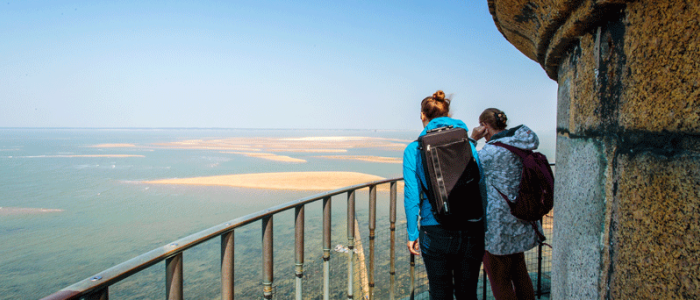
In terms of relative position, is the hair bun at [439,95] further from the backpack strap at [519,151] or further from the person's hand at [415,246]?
the person's hand at [415,246]

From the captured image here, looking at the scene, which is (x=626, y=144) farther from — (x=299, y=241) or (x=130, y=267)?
(x=299, y=241)

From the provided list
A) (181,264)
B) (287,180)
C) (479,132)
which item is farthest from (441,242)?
(287,180)

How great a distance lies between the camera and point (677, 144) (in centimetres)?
73

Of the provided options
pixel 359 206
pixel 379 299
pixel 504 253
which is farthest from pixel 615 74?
pixel 359 206

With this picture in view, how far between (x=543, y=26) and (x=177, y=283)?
54.7 inches

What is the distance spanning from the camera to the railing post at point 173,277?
1.23 metres

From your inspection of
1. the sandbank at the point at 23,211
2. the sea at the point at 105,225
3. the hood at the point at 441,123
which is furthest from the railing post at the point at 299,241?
the sandbank at the point at 23,211

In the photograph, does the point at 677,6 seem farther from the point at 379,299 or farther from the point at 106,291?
the point at 379,299

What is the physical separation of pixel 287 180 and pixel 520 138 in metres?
21.6

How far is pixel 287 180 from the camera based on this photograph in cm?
2345

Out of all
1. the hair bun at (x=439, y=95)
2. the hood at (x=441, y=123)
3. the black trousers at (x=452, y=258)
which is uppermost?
the hair bun at (x=439, y=95)

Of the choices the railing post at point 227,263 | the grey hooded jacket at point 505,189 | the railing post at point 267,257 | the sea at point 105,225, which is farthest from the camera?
the sea at point 105,225

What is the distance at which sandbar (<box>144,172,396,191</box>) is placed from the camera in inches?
835

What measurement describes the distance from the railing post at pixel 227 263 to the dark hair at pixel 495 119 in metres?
2.04
